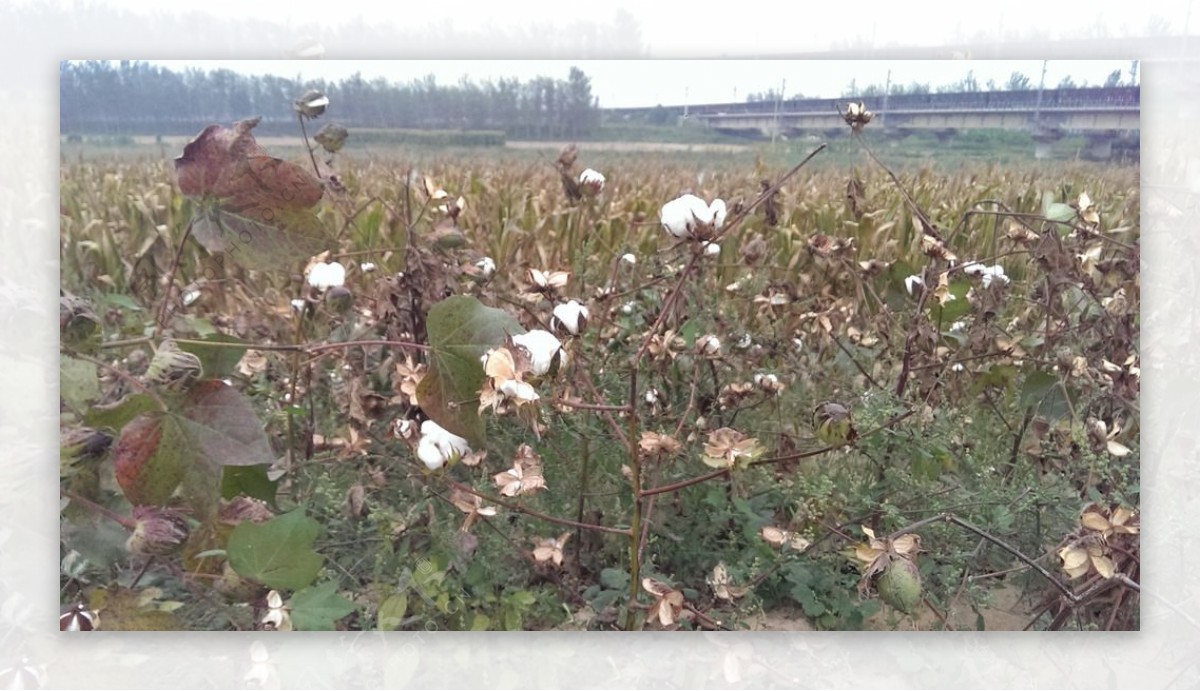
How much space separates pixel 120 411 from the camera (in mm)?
639

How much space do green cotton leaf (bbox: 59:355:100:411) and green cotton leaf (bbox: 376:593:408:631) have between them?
29cm

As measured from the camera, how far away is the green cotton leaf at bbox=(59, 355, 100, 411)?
69 cm

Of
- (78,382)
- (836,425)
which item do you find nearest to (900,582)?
(836,425)

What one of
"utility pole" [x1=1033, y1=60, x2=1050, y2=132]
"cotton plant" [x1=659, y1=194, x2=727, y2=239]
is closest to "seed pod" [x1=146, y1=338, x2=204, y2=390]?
"cotton plant" [x1=659, y1=194, x2=727, y2=239]

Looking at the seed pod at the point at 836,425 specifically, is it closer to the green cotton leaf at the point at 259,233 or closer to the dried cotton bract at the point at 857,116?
the dried cotton bract at the point at 857,116

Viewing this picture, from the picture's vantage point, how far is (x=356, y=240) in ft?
3.08

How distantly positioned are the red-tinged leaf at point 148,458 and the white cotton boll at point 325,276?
7.6 inches

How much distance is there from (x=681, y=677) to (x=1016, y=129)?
555 millimetres

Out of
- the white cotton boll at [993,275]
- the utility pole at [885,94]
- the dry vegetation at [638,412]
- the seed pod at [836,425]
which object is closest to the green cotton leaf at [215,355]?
the dry vegetation at [638,412]

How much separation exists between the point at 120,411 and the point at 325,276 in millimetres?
200

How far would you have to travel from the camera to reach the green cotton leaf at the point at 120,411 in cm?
63

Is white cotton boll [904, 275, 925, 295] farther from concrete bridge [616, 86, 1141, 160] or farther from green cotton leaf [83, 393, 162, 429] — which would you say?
green cotton leaf [83, 393, 162, 429]

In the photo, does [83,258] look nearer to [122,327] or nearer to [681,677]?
[122,327]

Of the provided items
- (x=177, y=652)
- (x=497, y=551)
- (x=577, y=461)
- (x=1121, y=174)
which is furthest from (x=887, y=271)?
(x=177, y=652)
